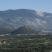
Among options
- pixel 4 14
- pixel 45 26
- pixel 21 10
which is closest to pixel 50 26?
pixel 45 26

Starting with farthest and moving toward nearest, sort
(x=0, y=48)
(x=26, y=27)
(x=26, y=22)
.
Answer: (x=26, y=22) → (x=26, y=27) → (x=0, y=48)

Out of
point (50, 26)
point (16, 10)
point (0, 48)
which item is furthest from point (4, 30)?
point (0, 48)

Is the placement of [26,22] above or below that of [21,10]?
below

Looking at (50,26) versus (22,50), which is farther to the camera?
(50,26)

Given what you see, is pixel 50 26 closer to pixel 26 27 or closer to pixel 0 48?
pixel 26 27

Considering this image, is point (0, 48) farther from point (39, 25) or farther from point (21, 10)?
point (21, 10)

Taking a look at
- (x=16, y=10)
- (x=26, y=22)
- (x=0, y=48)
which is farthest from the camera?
(x=16, y=10)
